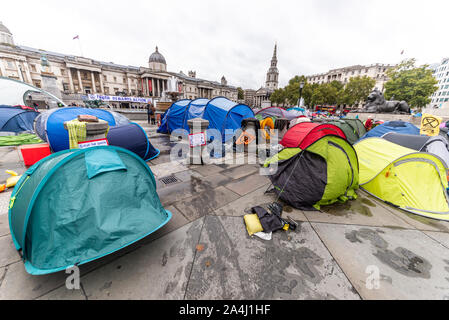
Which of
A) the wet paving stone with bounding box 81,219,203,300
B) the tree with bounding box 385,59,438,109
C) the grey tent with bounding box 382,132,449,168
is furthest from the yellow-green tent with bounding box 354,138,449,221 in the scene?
the tree with bounding box 385,59,438,109

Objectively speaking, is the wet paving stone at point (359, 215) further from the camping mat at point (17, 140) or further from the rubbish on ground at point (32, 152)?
the camping mat at point (17, 140)

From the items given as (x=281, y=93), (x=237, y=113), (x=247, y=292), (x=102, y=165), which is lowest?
(x=247, y=292)

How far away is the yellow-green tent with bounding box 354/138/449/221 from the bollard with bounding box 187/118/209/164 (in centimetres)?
551

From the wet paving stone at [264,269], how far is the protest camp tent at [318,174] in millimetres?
935

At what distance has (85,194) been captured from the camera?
2203 millimetres

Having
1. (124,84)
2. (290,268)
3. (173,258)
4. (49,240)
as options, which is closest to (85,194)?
(49,240)

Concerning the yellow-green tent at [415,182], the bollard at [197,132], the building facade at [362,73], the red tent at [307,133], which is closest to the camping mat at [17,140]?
the bollard at [197,132]

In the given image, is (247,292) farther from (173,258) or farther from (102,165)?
(102,165)

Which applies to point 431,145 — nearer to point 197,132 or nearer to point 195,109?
point 197,132

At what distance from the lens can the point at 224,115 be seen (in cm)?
846

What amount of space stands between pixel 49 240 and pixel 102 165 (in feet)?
3.42

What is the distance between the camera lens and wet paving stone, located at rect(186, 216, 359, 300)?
2.10m

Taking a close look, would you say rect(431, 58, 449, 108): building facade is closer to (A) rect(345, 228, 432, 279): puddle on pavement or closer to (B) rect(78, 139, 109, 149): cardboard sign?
(A) rect(345, 228, 432, 279): puddle on pavement
